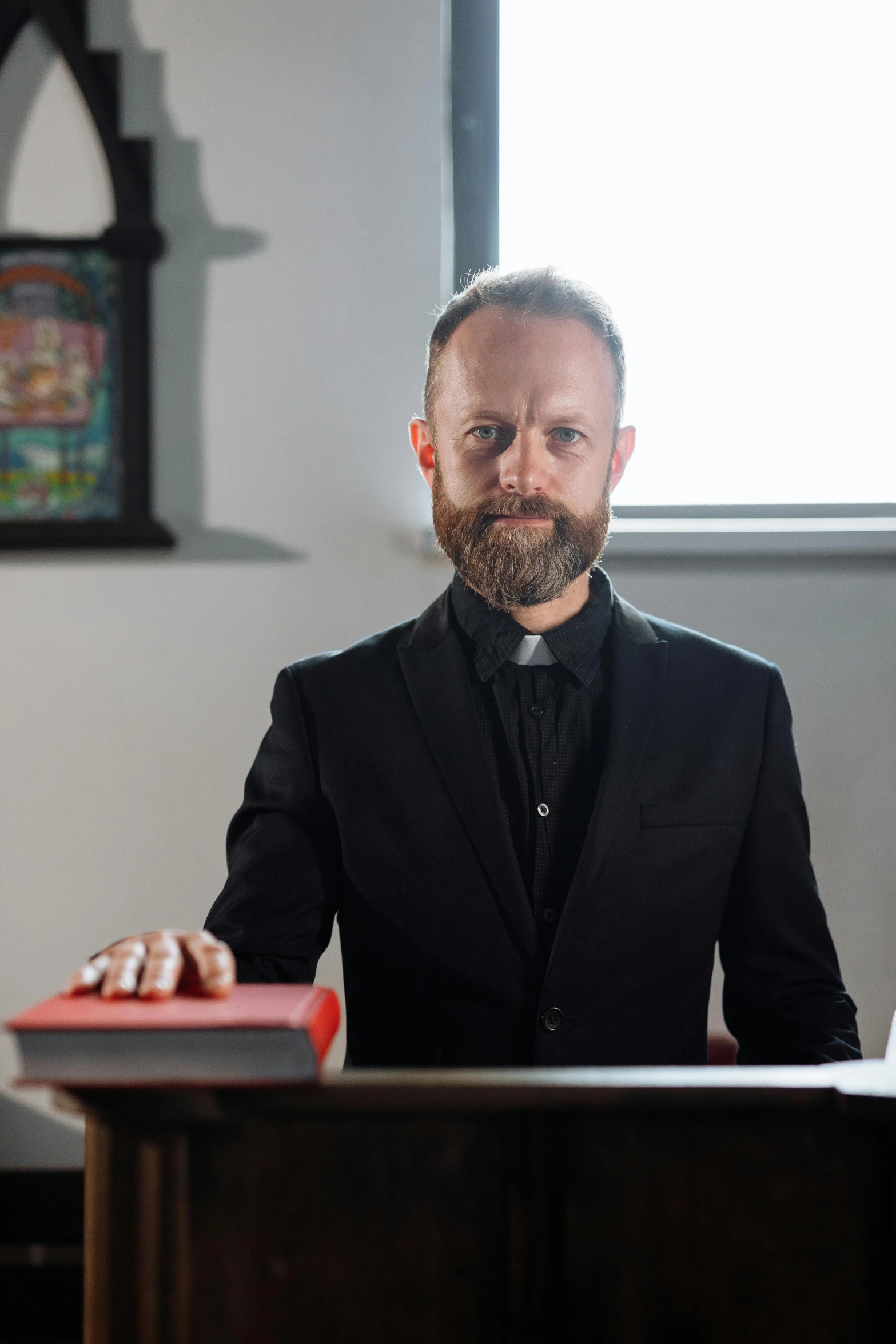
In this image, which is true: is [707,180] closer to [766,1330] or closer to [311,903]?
[311,903]

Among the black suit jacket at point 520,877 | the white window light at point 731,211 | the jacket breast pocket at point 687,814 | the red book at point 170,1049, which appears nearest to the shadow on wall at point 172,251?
the white window light at point 731,211

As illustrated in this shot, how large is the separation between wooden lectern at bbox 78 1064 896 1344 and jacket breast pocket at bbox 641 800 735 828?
55 cm

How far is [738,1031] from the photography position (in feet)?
3.34

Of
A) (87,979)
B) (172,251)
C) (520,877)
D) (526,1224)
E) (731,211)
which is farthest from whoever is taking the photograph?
(731,211)

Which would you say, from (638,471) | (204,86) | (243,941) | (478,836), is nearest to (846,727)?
(638,471)

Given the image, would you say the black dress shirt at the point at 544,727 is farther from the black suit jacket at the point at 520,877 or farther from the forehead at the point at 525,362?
the forehead at the point at 525,362

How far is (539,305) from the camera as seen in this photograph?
102 centimetres

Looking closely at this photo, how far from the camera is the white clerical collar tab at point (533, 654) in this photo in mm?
1071

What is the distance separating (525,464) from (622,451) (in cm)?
17

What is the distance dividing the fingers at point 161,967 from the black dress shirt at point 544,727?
440 mm

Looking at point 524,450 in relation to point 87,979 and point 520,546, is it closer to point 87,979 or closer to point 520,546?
point 520,546

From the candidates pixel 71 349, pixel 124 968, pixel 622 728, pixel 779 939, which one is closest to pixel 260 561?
pixel 71 349

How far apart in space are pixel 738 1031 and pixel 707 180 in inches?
55.7

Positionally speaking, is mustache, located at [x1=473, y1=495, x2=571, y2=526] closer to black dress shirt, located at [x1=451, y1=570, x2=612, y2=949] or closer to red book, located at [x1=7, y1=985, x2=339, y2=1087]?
black dress shirt, located at [x1=451, y1=570, x2=612, y2=949]
